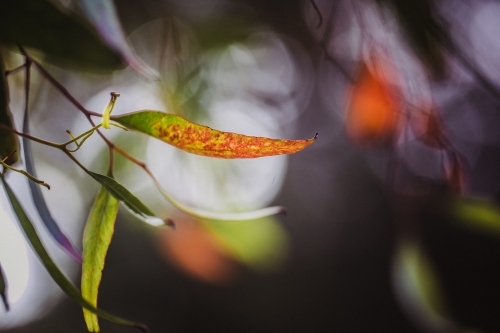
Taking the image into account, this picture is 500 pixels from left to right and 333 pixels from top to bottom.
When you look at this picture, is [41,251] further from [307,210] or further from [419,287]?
[307,210]

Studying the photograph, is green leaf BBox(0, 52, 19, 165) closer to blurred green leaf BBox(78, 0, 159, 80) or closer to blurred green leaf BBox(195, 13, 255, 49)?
blurred green leaf BBox(78, 0, 159, 80)

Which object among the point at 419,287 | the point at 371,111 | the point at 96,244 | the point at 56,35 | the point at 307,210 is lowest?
the point at 307,210

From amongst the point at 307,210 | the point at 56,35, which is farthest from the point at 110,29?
the point at 307,210

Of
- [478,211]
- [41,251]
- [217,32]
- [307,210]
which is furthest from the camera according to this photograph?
[307,210]

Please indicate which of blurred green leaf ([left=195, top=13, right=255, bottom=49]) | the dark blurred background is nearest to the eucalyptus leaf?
the dark blurred background

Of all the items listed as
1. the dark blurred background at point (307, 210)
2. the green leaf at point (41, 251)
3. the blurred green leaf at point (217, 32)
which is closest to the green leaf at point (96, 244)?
the green leaf at point (41, 251)

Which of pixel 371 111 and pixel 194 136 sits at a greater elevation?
pixel 194 136

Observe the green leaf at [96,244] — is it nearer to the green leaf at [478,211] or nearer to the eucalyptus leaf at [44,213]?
the eucalyptus leaf at [44,213]
